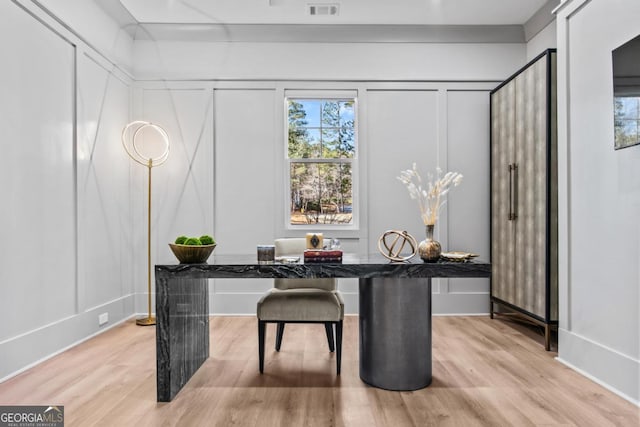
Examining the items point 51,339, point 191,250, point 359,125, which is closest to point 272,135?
point 359,125

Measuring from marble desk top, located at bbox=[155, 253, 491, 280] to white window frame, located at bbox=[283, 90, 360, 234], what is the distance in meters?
2.10

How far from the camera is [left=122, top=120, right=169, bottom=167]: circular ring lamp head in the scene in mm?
4203

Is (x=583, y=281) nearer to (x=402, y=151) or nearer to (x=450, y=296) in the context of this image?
(x=450, y=296)

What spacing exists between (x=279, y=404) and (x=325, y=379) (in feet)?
1.38

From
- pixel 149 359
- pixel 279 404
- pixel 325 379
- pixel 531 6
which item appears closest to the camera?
pixel 279 404

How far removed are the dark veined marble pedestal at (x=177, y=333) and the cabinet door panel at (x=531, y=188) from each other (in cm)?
262

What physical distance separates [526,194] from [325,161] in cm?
200

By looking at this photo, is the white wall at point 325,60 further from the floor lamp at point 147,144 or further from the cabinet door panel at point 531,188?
the cabinet door panel at point 531,188

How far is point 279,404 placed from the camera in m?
2.17

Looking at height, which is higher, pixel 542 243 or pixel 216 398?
pixel 542 243

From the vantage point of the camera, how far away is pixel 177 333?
2.35m

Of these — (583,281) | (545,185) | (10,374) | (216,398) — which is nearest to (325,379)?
(216,398)

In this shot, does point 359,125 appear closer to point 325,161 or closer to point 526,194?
point 325,161

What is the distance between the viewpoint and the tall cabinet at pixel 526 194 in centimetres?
312
